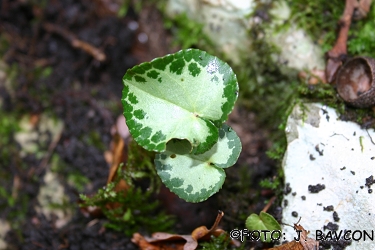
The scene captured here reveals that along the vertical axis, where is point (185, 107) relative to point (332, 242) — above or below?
above

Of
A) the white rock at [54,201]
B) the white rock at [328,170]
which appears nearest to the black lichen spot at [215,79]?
the white rock at [328,170]

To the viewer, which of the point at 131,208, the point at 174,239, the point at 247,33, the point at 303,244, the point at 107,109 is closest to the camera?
the point at 303,244

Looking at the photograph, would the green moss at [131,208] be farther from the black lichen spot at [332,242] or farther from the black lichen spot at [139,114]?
the black lichen spot at [332,242]

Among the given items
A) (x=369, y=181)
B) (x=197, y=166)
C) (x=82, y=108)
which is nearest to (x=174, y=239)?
(x=197, y=166)

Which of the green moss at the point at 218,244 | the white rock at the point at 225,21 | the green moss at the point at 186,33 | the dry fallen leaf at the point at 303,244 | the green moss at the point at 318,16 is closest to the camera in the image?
the dry fallen leaf at the point at 303,244

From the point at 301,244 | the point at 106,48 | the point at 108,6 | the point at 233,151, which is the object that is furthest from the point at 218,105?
the point at 108,6

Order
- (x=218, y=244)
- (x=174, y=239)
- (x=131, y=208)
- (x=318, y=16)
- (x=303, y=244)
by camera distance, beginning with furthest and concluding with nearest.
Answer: (x=318, y=16)
(x=131, y=208)
(x=174, y=239)
(x=218, y=244)
(x=303, y=244)

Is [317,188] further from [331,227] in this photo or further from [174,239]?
[174,239]
